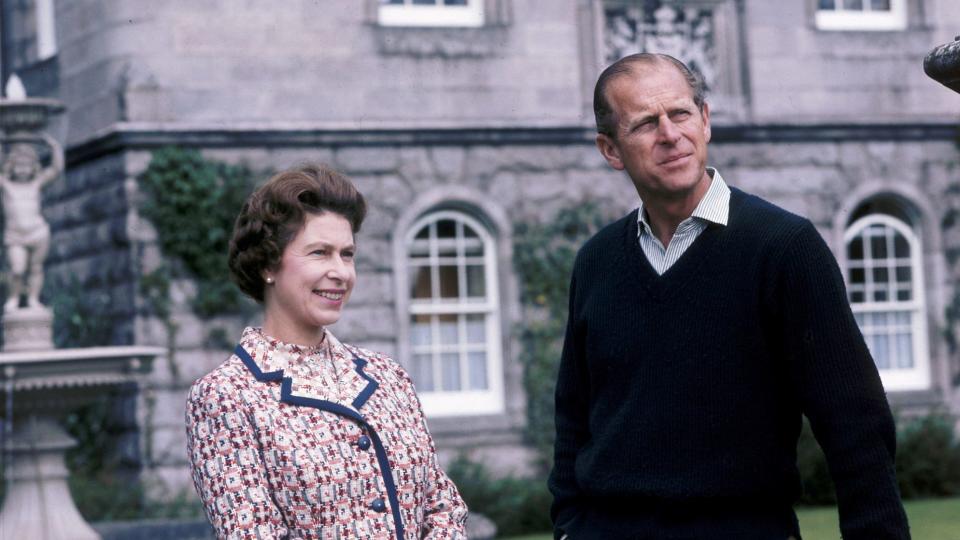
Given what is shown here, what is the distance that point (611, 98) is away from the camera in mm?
3887

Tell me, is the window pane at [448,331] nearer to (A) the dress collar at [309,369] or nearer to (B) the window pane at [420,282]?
(B) the window pane at [420,282]

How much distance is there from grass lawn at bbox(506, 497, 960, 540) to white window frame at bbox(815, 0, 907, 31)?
4.47m

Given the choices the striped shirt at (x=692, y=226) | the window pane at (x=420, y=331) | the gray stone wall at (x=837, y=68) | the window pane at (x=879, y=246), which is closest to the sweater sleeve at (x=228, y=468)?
the striped shirt at (x=692, y=226)

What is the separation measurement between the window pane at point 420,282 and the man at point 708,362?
447 inches

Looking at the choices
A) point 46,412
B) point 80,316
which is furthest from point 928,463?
point 46,412

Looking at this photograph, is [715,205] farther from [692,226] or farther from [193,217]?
[193,217]

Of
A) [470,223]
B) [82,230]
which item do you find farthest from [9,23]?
[470,223]

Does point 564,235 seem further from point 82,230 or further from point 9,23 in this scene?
point 9,23

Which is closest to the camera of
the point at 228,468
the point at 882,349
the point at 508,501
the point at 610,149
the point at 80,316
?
the point at 228,468

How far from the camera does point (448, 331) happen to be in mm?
15336

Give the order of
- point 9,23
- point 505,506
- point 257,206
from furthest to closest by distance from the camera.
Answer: point 9,23 < point 505,506 < point 257,206

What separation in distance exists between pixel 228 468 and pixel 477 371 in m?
11.9

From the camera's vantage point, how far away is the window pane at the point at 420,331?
15273 millimetres

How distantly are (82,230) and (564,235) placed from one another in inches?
160
